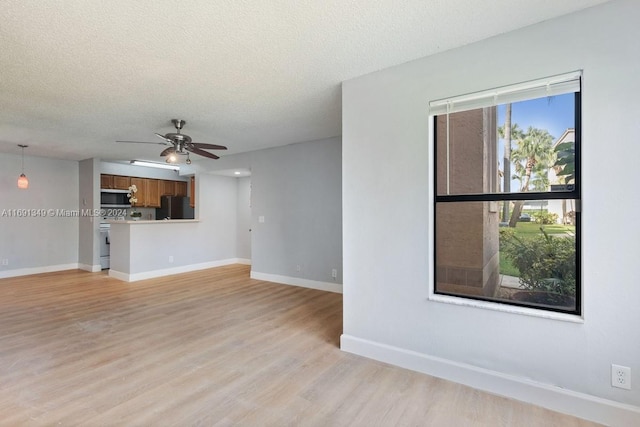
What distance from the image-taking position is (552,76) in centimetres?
188

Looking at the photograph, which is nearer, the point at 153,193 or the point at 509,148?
the point at 509,148

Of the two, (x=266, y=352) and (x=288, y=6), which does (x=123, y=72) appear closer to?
(x=288, y=6)

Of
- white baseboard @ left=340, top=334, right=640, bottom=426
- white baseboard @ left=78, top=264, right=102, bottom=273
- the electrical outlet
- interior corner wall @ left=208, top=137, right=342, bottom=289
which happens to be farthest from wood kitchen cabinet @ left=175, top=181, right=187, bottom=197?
the electrical outlet

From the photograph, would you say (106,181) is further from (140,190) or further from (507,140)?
(507,140)

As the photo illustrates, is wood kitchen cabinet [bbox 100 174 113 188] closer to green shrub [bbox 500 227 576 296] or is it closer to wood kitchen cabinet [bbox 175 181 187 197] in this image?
wood kitchen cabinet [bbox 175 181 187 197]

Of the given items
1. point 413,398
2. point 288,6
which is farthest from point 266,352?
point 288,6

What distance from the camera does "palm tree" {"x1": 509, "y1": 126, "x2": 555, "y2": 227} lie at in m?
2.09

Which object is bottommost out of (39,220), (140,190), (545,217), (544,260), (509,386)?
(509,386)

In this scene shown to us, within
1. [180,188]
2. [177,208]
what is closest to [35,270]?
[177,208]

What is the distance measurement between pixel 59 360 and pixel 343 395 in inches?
94.4

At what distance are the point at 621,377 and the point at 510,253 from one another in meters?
0.91

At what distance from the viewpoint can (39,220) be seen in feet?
20.2

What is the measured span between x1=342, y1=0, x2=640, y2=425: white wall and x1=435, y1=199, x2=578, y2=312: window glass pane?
0.18 metres

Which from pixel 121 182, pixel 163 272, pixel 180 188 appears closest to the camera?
pixel 163 272
